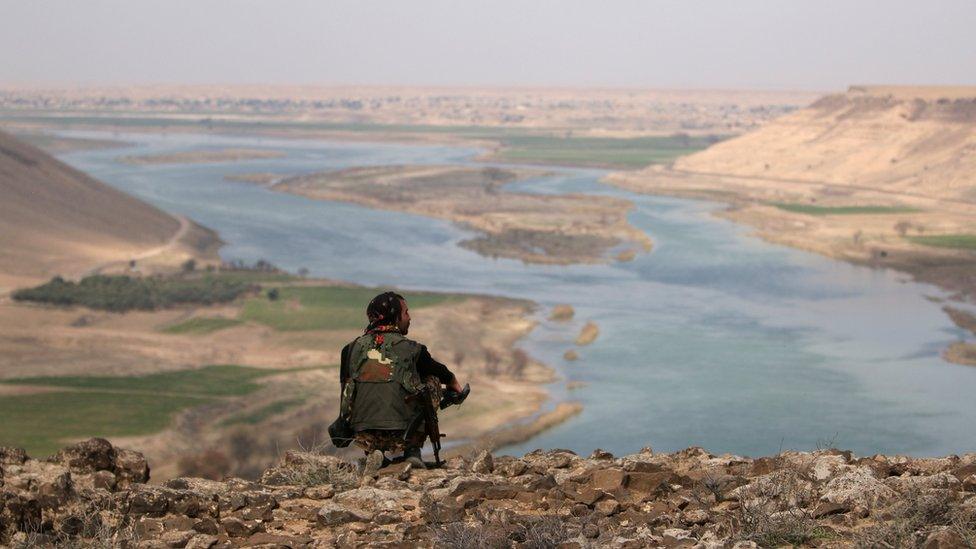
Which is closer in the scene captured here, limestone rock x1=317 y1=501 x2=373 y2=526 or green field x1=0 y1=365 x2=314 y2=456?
limestone rock x1=317 y1=501 x2=373 y2=526

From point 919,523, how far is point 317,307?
2056 inches

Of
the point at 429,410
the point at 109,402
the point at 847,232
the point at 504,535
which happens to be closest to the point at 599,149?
the point at 847,232

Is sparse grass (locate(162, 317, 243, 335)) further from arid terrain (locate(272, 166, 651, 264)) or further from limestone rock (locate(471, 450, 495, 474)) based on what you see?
limestone rock (locate(471, 450, 495, 474))

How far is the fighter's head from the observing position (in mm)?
8016

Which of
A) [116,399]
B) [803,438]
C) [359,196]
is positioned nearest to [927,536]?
[803,438]

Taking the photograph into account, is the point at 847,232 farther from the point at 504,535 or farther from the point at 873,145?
the point at 504,535

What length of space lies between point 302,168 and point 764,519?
131429 mm

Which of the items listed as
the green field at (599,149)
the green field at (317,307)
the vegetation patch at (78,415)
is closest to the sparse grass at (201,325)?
the green field at (317,307)

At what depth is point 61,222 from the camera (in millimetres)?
78625

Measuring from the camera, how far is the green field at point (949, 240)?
7681 centimetres

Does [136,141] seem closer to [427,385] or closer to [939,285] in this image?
[939,285]

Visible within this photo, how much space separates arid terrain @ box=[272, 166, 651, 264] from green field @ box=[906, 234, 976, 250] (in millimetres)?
17444

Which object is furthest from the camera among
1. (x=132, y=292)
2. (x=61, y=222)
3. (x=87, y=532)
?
(x=61, y=222)

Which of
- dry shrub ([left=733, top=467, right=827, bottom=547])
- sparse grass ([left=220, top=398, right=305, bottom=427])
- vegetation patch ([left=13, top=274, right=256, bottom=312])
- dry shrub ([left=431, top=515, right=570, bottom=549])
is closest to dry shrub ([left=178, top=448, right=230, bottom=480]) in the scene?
sparse grass ([left=220, top=398, right=305, bottom=427])
